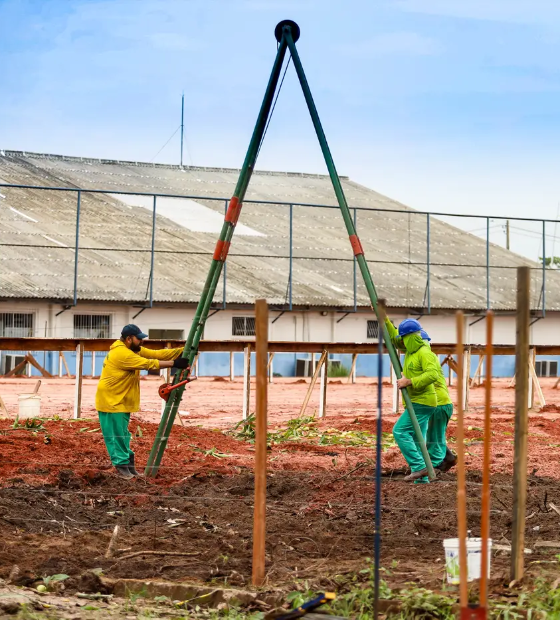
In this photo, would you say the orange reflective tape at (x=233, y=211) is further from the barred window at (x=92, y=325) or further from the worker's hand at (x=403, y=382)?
the barred window at (x=92, y=325)

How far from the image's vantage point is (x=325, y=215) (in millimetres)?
41094

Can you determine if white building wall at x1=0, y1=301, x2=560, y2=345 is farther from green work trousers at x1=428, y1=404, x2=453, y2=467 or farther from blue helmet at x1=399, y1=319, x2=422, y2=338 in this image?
blue helmet at x1=399, y1=319, x2=422, y2=338

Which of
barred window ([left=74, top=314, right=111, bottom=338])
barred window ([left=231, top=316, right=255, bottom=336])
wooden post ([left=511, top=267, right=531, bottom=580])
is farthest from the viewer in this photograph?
barred window ([left=231, top=316, right=255, bottom=336])

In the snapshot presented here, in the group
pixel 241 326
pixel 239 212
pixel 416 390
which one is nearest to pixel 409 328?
pixel 416 390

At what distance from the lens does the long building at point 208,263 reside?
31375 millimetres

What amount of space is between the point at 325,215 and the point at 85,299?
13.8 m

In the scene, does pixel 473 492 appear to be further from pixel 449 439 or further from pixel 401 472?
pixel 449 439

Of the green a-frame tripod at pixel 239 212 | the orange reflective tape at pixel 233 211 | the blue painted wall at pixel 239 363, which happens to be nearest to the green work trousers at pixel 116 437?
the green a-frame tripod at pixel 239 212

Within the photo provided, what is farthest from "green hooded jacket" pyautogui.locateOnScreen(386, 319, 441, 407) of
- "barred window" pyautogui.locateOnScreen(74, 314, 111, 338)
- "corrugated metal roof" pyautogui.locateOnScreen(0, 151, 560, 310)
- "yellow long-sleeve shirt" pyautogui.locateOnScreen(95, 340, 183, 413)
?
"barred window" pyautogui.locateOnScreen(74, 314, 111, 338)

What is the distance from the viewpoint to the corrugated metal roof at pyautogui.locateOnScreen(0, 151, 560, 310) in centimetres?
3228

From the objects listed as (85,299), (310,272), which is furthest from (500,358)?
(85,299)

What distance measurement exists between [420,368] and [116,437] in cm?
338

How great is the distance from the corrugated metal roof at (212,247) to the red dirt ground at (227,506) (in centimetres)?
1768

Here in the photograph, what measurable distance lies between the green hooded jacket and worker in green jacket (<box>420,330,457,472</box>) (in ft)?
0.40
